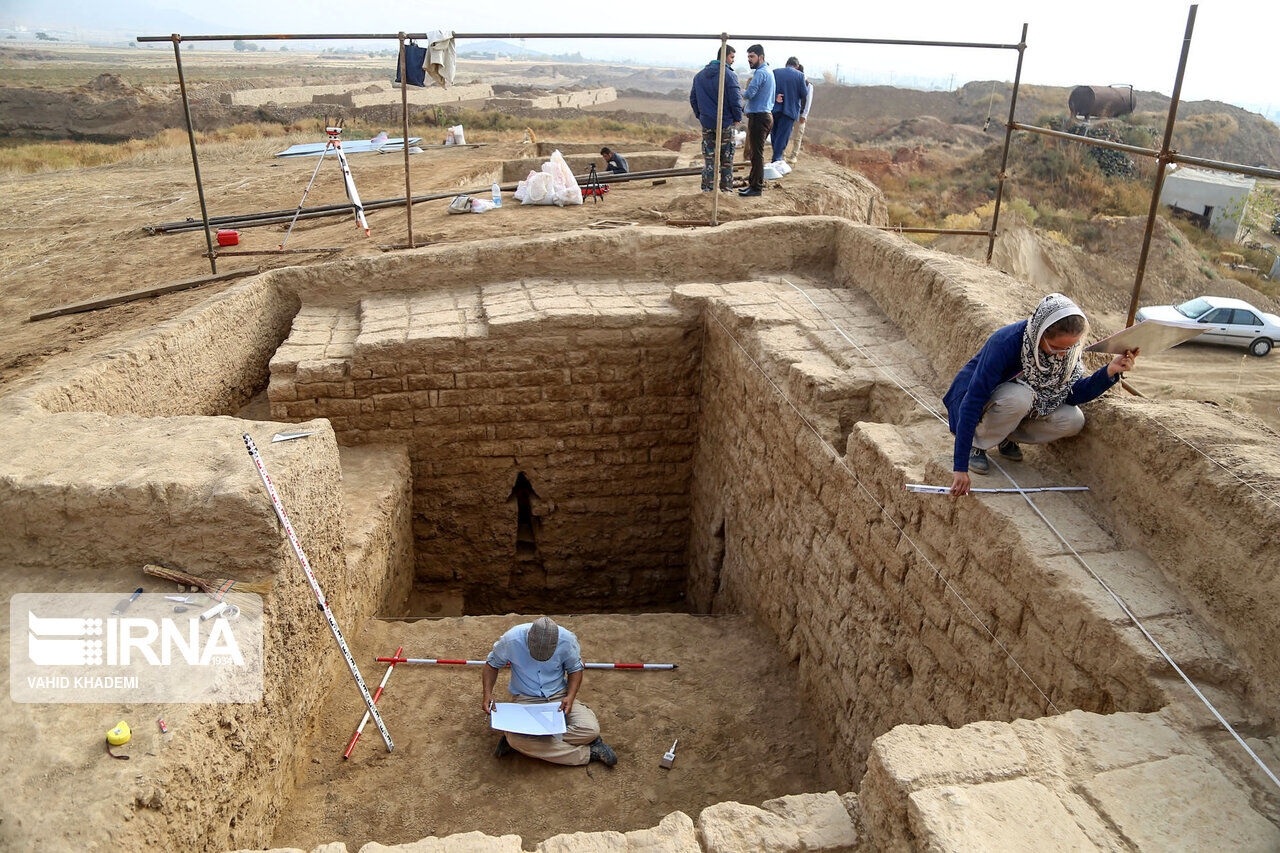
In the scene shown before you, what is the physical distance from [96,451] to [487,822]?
254 centimetres

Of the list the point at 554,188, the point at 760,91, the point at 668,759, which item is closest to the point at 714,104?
the point at 760,91

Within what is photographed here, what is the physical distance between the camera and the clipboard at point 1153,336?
11.1ft

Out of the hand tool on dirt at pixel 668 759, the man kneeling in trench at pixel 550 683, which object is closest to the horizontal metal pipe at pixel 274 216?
the man kneeling in trench at pixel 550 683

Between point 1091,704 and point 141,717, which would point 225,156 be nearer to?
point 141,717

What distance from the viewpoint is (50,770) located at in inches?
119

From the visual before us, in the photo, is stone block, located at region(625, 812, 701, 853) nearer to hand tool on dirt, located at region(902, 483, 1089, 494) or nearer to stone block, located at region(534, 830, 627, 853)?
stone block, located at region(534, 830, 627, 853)

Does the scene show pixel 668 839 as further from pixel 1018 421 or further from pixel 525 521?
pixel 525 521

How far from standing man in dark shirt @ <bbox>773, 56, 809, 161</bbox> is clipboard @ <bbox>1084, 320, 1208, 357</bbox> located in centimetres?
834

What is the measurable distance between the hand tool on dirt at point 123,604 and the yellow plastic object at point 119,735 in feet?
2.22

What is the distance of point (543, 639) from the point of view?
4.54 m

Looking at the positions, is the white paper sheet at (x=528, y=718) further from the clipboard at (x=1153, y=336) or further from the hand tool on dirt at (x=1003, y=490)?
the clipboard at (x=1153, y=336)

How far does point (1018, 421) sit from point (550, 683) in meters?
2.69

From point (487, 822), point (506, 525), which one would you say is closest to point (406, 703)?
point (487, 822)

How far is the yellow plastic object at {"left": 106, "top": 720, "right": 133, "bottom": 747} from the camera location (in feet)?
10.3
